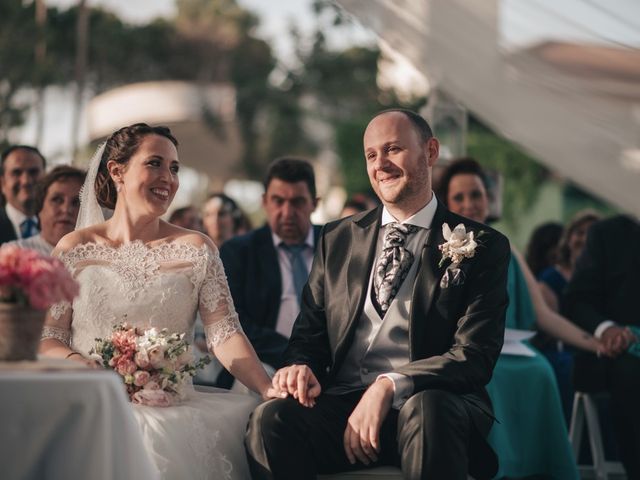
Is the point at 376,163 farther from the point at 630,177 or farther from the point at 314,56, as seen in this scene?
the point at 314,56

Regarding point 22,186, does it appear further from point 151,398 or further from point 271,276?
point 151,398

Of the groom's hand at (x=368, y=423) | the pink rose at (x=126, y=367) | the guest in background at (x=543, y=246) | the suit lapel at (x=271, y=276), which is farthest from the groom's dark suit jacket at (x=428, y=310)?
the guest in background at (x=543, y=246)

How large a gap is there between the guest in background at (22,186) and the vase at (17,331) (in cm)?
403

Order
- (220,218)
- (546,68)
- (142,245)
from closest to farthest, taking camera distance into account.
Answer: (142,245), (546,68), (220,218)

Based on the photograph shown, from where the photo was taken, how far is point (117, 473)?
11.3 feet

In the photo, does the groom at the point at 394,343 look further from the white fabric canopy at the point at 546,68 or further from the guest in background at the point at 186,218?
the guest in background at the point at 186,218

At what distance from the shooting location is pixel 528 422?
20.4 feet

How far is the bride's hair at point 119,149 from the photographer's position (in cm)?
506

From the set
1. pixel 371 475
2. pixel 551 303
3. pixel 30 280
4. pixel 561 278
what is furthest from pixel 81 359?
pixel 561 278

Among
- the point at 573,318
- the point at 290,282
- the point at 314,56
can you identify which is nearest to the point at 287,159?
the point at 290,282

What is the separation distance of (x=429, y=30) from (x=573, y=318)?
220cm

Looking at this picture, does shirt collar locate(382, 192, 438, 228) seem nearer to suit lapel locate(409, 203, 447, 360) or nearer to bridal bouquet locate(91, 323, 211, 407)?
suit lapel locate(409, 203, 447, 360)

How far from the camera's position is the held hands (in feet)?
20.6

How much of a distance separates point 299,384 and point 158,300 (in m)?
0.81
